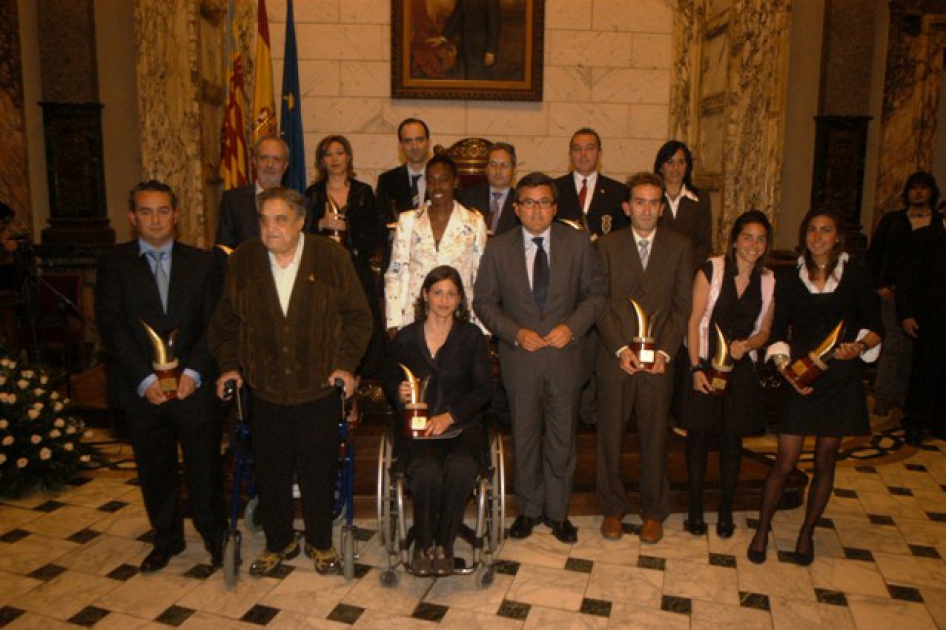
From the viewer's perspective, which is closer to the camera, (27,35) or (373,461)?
(373,461)

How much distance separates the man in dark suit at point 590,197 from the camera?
4.95 meters

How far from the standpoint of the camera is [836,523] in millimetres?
4492

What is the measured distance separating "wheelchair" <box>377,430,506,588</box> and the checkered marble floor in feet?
0.31

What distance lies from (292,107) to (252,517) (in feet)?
14.4

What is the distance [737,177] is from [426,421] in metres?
5.08

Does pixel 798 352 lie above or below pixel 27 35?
below

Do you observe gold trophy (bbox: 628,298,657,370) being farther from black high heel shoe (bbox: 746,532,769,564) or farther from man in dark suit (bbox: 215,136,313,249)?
man in dark suit (bbox: 215,136,313,249)

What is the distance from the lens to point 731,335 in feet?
13.3

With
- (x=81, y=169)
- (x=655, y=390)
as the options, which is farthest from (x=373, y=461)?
(x=81, y=169)

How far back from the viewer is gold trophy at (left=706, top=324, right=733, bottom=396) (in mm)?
3887

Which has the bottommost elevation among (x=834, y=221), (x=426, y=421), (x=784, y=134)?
(x=426, y=421)

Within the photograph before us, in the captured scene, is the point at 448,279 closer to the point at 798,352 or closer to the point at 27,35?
the point at 798,352

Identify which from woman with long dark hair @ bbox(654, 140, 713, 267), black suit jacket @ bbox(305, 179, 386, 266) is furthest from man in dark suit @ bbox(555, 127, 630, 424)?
black suit jacket @ bbox(305, 179, 386, 266)

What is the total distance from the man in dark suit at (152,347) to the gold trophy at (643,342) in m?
2.07
